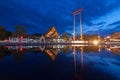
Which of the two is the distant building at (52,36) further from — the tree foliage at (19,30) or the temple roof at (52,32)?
the tree foliage at (19,30)

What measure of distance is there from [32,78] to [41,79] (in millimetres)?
375

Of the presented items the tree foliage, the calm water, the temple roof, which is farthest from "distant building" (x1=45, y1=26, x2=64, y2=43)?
the calm water

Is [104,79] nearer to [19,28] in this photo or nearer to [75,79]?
[75,79]

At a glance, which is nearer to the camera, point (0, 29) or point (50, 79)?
point (50, 79)

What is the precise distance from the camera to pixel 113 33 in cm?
13650

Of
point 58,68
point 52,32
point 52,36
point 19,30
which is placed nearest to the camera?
point 58,68

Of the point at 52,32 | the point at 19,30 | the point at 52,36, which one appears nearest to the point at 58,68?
the point at 19,30

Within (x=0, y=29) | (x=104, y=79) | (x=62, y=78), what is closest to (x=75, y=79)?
(x=62, y=78)

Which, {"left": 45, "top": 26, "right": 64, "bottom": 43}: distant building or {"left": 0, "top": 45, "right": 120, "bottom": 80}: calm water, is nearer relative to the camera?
{"left": 0, "top": 45, "right": 120, "bottom": 80}: calm water

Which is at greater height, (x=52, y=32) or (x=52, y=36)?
(x=52, y=32)

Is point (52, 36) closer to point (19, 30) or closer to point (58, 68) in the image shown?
point (19, 30)

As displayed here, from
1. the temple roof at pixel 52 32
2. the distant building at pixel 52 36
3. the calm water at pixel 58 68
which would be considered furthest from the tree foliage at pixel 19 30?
the calm water at pixel 58 68

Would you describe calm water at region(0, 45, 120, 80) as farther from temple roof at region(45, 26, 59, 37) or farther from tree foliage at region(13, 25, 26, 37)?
temple roof at region(45, 26, 59, 37)

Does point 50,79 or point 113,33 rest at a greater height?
point 113,33
